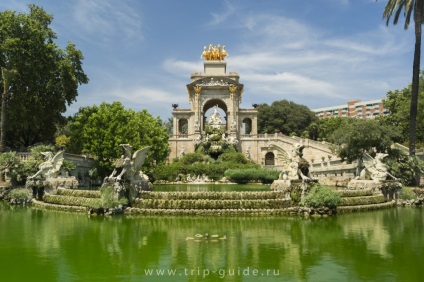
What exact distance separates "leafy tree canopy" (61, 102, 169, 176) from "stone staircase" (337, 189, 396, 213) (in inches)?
862

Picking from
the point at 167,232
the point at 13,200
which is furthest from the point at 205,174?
the point at 167,232

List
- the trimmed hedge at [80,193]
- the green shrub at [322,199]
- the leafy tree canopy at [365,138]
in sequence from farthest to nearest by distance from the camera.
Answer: the leafy tree canopy at [365,138]
the trimmed hedge at [80,193]
the green shrub at [322,199]

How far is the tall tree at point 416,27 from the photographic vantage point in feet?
94.0

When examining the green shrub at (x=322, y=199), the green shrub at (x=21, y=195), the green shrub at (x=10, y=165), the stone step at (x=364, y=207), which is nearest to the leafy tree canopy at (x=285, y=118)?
the stone step at (x=364, y=207)

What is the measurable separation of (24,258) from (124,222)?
662 cm

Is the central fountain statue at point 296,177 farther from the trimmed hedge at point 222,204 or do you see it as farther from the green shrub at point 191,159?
the green shrub at point 191,159

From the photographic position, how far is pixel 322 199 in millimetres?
19688

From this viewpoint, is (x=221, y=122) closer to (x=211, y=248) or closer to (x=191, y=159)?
(x=191, y=159)

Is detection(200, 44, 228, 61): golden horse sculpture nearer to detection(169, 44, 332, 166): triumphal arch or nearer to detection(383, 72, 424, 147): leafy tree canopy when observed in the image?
detection(169, 44, 332, 166): triumphal arch

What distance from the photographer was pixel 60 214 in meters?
20.7

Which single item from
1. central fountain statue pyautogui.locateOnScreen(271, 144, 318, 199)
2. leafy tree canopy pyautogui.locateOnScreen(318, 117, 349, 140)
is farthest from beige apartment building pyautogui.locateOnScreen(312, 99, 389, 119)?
central fountain statue pyautogui.locateOnScreen(271, 144, 318, 199)

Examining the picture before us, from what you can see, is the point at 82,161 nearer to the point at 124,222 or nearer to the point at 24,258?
the point at 124,222

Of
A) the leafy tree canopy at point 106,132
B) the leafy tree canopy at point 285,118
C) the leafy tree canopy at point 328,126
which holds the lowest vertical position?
the leafy tree canopy at point 106,132

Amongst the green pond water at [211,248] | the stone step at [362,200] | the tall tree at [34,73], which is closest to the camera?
the green pond water at [211,248]
